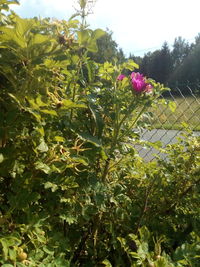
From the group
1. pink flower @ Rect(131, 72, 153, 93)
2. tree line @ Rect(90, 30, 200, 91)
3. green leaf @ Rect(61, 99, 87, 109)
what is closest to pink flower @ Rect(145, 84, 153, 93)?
pink flower @ Rect(131, 72, 153, 93)

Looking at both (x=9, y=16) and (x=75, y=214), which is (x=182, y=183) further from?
(x=9, y=16)

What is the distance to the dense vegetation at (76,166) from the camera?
0.65m

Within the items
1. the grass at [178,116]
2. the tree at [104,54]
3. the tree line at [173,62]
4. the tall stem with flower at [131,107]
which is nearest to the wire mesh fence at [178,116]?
the grass at [178,116]

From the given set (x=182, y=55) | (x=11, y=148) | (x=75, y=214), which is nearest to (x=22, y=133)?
(x=11, y=148)

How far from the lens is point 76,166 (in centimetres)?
83

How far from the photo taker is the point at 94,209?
83 cm

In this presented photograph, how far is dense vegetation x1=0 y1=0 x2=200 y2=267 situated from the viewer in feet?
2.13

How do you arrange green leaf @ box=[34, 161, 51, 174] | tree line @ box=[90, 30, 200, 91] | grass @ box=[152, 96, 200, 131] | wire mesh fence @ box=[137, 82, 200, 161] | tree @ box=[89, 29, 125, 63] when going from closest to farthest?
1. green leaf @ box=[34, 161, 51, 174]
2. tree @ box=[89, 29, 125, 63]
3. wire mesh fence @ box=[137, 82, 200, 161]
4. grass @ box=[152, 96, 200, 131]
5. tree line @ box=[90, 30, 200, 91]

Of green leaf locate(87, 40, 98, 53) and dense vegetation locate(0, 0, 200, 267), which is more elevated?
green leaf locate(87, 40, 98, 53)

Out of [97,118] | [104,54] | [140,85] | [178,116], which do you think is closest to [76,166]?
[97,118]

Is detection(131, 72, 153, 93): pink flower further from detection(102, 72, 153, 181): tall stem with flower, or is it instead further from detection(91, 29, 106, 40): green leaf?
detection(91, 29, 106, 40): green leaf

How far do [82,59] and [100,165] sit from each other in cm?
33

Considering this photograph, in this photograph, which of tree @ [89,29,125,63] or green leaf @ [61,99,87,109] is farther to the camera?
tree @ [89,29,125,63]

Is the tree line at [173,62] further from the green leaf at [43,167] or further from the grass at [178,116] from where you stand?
the green leaf at [43,167]
